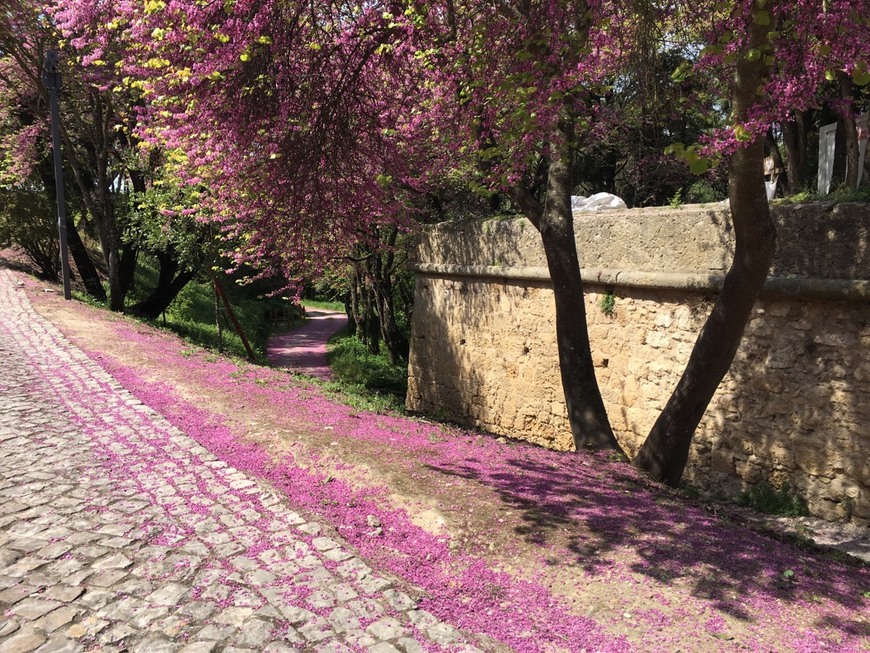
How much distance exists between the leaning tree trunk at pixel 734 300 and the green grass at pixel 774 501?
0.85 metres

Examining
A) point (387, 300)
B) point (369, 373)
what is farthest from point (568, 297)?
point (369, 373)

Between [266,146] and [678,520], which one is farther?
[266,146]

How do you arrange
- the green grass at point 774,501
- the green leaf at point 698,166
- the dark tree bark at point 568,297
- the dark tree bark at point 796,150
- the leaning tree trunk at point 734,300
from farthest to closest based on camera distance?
the dark tree bark at point 796,150 → the dark tree bark at point 568,297 → the green grass at point 774,501 → the leaning tree trunk at point 734,300 → the green leaf at point 698,166

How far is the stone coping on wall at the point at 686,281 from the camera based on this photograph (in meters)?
5.53

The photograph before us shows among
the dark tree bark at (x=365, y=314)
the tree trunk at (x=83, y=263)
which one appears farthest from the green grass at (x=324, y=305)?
the tree trunk at (x=83, y=263)

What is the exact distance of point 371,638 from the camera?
3.27m

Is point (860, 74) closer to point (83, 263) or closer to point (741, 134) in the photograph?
point (741, 134)

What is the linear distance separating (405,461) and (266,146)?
348 centimetres

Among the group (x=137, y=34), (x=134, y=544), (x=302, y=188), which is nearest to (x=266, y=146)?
(x=302, y=188)

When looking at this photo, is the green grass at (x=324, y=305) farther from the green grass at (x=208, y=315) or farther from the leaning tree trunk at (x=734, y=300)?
the leaning tree trunk at (x=734, y=300)

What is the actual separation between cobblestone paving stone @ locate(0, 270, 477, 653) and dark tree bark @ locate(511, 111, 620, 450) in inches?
135

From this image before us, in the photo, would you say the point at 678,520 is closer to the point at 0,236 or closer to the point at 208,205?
the point at 208,205

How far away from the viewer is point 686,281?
669 centimetres

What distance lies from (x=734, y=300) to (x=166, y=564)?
4688mm
